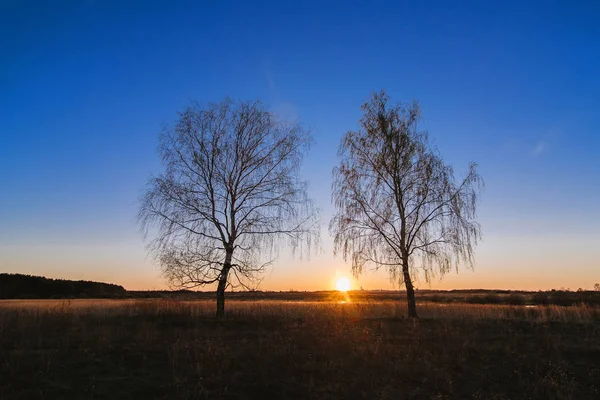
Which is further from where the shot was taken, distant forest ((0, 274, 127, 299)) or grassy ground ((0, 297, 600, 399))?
distant forest ((0, 274, 127, 299))

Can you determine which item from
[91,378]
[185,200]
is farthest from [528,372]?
[185,200]

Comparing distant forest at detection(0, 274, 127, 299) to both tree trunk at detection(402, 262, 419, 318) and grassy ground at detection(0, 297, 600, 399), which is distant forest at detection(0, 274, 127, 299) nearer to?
grassy ground at detection(0, 297, 600, 399)

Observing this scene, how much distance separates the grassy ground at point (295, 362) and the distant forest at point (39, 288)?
126ft

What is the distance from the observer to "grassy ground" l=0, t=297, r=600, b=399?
10.0 meters

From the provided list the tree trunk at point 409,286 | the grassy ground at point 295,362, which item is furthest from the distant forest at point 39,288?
the tree trunk at point 409,286

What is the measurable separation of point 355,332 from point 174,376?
8344mm

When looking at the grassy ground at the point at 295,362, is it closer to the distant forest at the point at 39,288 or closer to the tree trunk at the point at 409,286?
the tree trunk at the point at 409,286

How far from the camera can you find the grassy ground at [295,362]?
32.9 feet

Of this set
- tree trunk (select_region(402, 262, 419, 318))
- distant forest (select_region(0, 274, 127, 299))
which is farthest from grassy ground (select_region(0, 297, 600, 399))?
distant forest (select_region(0, 274, 127, 299))

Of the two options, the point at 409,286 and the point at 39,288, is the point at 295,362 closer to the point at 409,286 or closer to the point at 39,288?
the point at 409,286

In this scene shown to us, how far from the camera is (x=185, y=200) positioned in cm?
2116

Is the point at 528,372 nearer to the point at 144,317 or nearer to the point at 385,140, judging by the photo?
the point at 385,140

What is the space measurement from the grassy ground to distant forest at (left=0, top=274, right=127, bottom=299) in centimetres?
3852

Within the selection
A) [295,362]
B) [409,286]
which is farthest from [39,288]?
[295,362]
